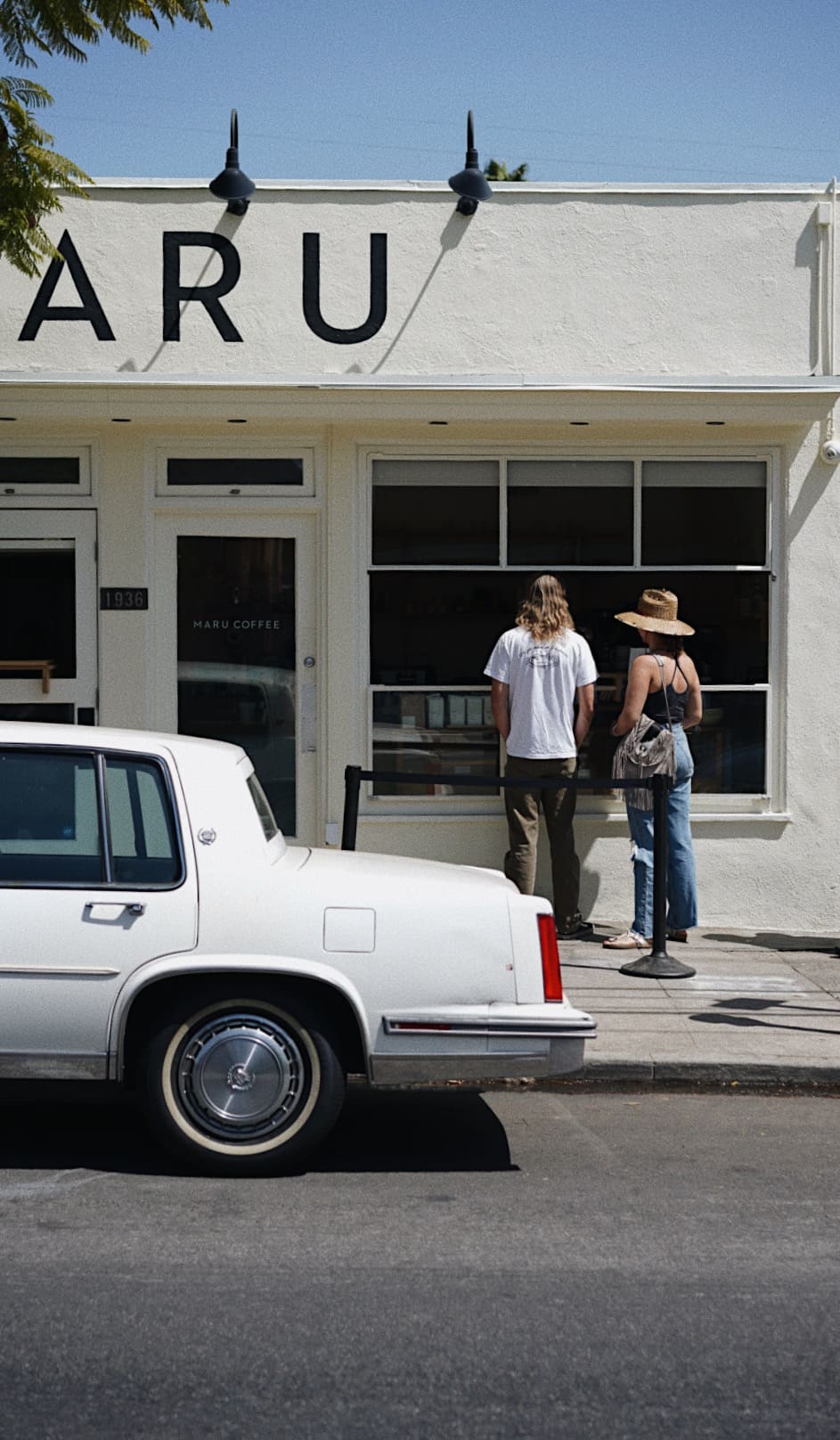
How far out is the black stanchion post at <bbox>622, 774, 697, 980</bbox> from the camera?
8.48 meters

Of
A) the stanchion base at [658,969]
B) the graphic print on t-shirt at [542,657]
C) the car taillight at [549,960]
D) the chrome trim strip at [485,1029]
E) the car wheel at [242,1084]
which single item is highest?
the graphic print on t-shirt at [542,657]

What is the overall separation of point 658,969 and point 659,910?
0.38 metres

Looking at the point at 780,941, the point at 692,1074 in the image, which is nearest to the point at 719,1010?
the point at 692,1074

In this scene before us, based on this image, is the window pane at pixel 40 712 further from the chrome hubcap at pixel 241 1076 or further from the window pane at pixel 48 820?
the chrome hubcap at pixel 241 1076

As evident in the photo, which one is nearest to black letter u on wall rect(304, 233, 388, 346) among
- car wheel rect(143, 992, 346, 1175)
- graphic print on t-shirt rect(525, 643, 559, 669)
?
graphic print on t-shirt rect(525, 643, 559, 669)

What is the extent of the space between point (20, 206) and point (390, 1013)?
507 centimetres

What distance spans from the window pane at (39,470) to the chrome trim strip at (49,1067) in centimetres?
558

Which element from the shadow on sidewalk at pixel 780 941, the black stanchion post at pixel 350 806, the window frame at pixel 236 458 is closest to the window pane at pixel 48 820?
the black stanchion post at pixel 350 806

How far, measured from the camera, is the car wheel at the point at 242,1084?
216 inches

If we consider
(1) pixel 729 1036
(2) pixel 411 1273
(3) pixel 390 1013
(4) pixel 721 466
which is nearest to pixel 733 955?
(1) pixel 729 1036

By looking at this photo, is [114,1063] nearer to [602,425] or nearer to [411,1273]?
[411,1273]

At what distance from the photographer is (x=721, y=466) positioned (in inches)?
409

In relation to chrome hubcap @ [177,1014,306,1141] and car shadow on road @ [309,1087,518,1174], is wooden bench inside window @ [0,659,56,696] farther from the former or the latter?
chrome hubcap @ [177,1014,306,1141]

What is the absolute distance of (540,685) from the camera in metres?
9.74
